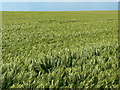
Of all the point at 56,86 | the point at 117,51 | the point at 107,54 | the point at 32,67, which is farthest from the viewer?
the point at 117,51

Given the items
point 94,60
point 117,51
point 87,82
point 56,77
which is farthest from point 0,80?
point 117,51

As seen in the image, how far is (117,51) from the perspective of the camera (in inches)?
282

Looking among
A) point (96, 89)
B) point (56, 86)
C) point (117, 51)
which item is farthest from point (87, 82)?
point (117, 51)

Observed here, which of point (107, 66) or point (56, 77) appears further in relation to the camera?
point (107, 66)

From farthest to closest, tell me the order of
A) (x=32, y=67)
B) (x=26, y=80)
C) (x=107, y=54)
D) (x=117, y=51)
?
(x=117, y=51) → (x=107, y=54) → (x=32, y=67) → (x=26, y=80)

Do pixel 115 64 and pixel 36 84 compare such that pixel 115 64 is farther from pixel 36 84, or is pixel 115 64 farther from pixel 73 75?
pixel 36 84

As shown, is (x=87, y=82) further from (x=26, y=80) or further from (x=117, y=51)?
(x=117, y=51)

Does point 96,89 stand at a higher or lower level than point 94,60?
lower

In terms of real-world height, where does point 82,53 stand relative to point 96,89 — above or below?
above

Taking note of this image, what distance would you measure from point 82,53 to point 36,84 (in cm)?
276

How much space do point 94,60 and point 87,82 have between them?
1.47 m

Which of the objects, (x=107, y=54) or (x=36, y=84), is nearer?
(x=36, y=84)

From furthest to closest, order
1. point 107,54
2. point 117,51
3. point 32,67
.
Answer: point 117,51 → point 107,54 → point 32,67

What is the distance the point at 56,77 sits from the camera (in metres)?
4.79
